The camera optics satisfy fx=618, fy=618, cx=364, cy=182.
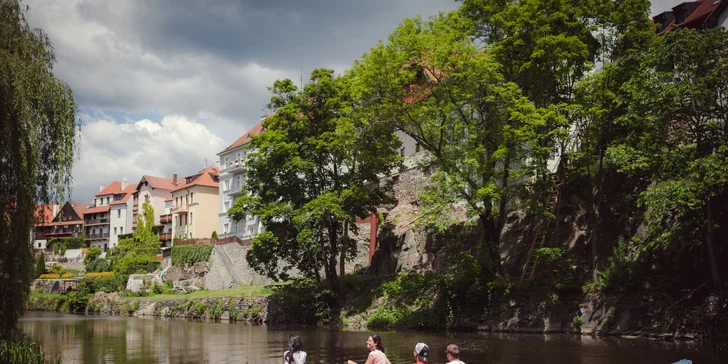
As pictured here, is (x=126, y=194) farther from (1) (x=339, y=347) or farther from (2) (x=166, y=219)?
(1) (x=339, y=347)

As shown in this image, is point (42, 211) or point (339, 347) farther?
point (339, 347)

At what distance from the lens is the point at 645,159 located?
84.8 ft

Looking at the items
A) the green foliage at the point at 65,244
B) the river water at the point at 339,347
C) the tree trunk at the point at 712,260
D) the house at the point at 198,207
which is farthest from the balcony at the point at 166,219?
the tree trunk at the point at 712,260

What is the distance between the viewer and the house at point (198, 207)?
90000 millimetres

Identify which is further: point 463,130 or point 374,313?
point 374,313

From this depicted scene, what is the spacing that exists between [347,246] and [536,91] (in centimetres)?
1570

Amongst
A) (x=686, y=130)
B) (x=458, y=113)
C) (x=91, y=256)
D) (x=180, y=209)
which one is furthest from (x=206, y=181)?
(x=686, y=130)

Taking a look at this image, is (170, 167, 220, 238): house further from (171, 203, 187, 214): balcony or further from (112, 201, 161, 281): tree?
(112, 201, 161, 281): tree

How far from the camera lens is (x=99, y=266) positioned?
8200 cm

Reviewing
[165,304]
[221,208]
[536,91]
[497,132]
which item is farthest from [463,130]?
[221,208]

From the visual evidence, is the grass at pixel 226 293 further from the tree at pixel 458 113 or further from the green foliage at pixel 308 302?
the tree at pixel 458 113

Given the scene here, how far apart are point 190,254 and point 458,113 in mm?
40171

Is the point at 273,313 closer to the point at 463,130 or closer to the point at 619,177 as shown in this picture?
the point at 463,130

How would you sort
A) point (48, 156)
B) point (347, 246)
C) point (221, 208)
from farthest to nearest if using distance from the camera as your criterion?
point (221, 208)
point (347, 246)
point (48, 156)
